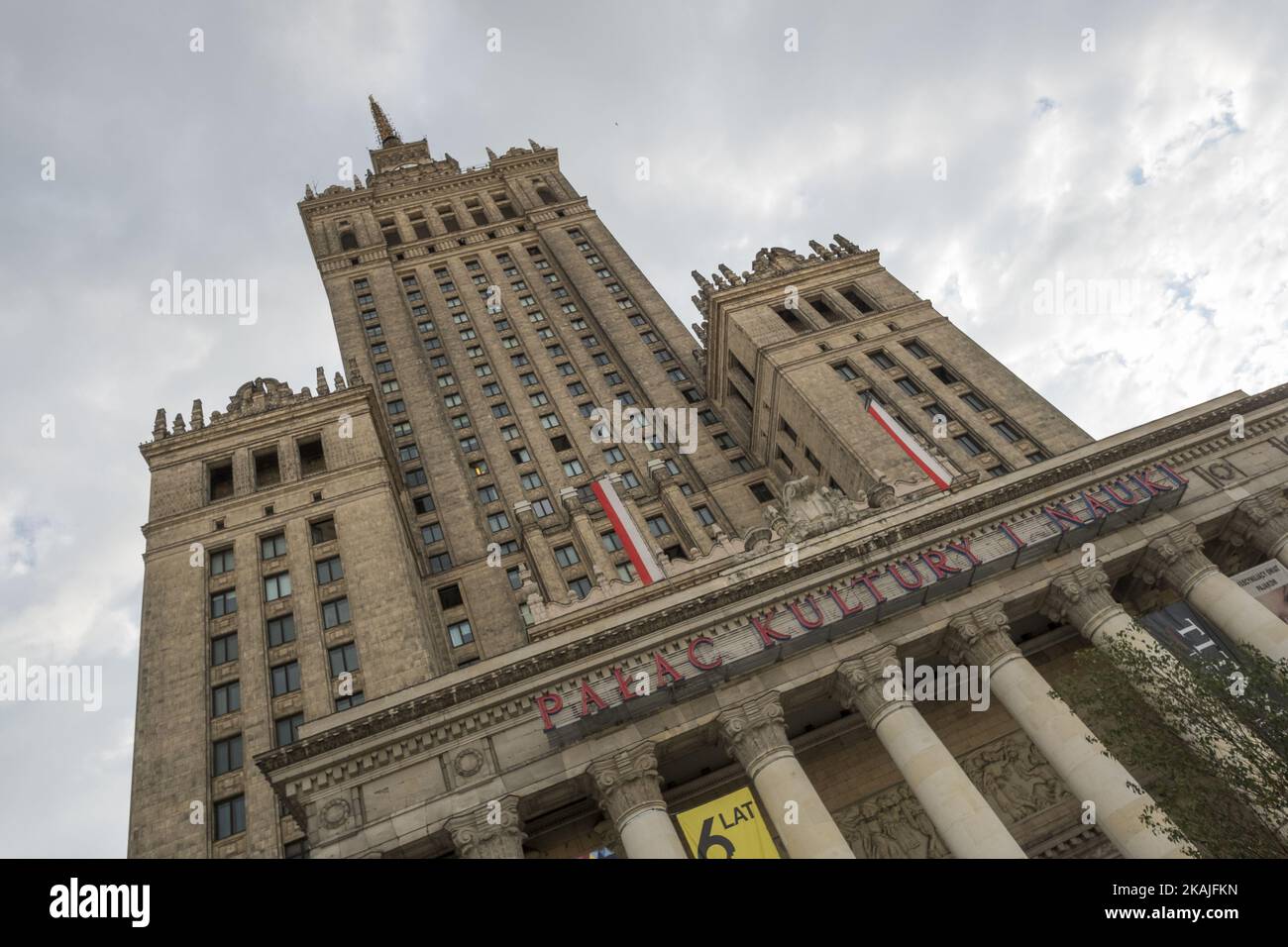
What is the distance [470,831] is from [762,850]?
342 inches

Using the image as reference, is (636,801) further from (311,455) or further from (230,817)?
(311,455)

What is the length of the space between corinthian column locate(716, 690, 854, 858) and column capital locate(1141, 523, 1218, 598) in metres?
16.8

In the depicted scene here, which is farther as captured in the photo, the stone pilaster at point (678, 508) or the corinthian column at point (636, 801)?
the stone pilaster at point (678, 508)

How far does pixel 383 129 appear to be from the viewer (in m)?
123

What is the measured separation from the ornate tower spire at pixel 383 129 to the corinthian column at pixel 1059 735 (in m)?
116

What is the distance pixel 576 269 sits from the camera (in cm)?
7838

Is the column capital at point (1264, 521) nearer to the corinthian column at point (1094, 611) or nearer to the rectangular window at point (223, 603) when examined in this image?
the corinthian column at point (1094, 611)

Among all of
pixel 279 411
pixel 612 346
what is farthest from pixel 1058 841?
pixel 612 346

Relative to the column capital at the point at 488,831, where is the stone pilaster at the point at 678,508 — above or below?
above

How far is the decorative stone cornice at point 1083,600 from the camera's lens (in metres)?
29.7

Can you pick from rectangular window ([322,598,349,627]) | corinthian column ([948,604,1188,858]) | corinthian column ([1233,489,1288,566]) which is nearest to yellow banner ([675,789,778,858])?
corinthian column ([948,604,1188,858])

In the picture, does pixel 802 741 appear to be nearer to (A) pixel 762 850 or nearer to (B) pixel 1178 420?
(A) pixel 762 850

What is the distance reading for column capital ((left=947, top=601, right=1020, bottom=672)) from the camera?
28547 millimetres

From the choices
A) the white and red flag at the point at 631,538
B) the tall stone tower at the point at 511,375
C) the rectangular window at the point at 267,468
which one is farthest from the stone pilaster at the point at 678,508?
the rectangular window at the point at 267,468
